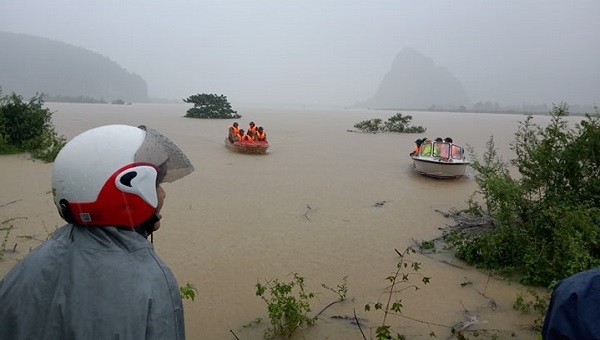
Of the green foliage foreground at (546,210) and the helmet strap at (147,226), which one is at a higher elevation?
the helmet strap at (147,226)

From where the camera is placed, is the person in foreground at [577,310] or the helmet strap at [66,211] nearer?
the person in foreground at [577,310]

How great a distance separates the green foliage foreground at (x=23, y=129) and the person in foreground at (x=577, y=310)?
13.9 m

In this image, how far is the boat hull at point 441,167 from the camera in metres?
12.1

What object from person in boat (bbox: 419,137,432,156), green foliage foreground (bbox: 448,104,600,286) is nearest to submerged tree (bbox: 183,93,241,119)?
person in boat (bbox: 419,137,432,156)

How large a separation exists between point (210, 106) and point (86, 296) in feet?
118

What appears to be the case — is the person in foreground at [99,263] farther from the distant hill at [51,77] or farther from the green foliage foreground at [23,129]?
the distant hill at [51,77]

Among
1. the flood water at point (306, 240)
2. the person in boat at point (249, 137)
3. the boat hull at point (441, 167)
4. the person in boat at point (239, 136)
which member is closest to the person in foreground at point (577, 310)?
the flood water at point (306, 240)

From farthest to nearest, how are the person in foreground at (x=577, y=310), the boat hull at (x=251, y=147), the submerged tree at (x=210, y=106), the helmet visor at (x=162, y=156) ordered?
the submerged tree at (x=210, y=106) → the boat hull at (x=251, y=147) → the helmet visor at (x=162, y=156) → the person in foreground at (x=577, y=310)

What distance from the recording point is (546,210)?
5.66 metres

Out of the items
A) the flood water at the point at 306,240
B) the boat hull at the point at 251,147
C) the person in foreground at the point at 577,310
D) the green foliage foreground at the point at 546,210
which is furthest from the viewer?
the boat hull at the point at 251,147

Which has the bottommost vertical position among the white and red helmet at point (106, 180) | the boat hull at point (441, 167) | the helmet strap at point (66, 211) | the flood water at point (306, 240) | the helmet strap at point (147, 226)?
the flood water at point (306, 240)

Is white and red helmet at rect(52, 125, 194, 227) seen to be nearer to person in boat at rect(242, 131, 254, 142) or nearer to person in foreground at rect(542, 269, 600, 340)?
person in foreground at rect(542, 269, 600, 340)

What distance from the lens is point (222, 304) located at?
4594mm

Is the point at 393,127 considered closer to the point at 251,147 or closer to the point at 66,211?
the point at 251,147
